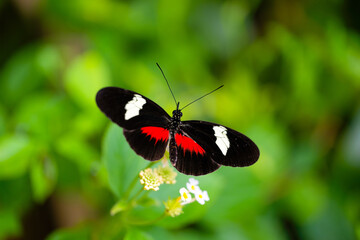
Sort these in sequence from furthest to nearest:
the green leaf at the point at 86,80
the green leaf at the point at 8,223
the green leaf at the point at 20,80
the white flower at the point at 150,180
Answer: the green leaf at the point at 20,80
the green leaf at the point at 86,80
the green leaf at the point at 8,223
the white flower at the point at 150,180

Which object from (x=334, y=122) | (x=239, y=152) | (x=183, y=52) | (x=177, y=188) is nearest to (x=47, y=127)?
(x=177, y=188)

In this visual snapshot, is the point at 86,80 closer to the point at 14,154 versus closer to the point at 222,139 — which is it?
the point at 14,154

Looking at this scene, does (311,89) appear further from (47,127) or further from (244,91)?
(47,127)

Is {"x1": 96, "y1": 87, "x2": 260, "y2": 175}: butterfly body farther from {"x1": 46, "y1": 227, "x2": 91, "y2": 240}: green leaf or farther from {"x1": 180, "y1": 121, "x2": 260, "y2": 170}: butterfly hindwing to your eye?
{"x1": 46, "y1": 227, "x2": 91, "y2": 240}: green leaf

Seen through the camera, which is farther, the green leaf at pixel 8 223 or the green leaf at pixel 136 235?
the green leaf at pixel 8 223

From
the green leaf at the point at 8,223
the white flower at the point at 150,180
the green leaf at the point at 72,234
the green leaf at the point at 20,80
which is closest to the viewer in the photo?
the white flower at the point at 150,180

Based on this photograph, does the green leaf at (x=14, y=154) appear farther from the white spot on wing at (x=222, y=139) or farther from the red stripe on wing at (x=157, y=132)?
the white spot on wing at (x=222, y=139)

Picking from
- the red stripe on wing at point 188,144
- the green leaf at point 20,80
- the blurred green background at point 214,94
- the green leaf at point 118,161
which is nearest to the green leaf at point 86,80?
the blurred green background at point 214,94
